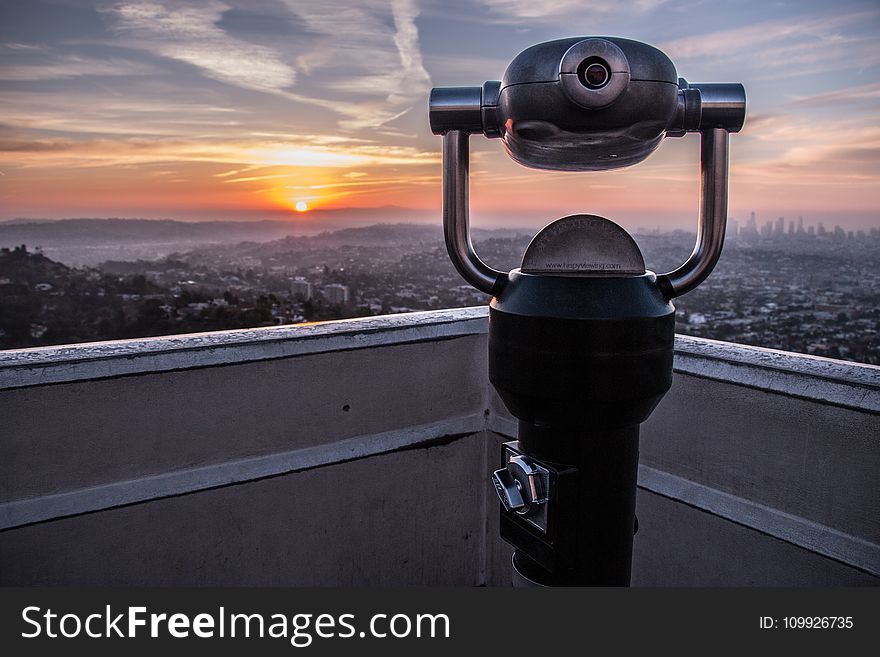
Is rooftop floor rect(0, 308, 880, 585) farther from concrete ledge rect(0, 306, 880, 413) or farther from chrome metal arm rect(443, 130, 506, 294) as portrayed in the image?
chrome metal arm rect(443, 130, 506, 294)

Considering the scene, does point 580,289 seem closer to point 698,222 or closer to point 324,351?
point 698,222

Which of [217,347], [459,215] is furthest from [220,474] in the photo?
[459,215]

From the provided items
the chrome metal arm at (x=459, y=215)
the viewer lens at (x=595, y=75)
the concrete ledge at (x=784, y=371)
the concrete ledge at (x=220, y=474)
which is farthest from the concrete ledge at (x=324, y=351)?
the viewer lens at (x=595, y=75)

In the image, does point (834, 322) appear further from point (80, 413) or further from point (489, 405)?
point (80, 413)

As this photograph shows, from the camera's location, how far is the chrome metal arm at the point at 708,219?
1.16 metres

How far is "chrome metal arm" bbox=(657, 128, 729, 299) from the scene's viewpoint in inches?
45.6

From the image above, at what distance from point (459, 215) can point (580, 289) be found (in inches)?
11.0

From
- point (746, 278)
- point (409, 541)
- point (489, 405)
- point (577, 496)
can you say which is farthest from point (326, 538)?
point (746, 278)

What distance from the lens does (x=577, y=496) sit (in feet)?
3.72

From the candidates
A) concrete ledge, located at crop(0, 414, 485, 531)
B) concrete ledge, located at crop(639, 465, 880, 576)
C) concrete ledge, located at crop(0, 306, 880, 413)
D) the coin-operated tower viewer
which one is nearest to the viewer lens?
the coin-operated tower viewer

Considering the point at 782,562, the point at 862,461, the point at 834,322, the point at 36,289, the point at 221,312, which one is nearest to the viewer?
the point at 862,461

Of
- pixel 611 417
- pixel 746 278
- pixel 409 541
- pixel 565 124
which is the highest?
pixel 565 124

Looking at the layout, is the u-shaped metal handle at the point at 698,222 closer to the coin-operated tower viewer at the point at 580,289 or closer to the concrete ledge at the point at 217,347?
the coin-operated tower viewer at the point at 580,289

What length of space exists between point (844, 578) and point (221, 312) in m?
1.84
